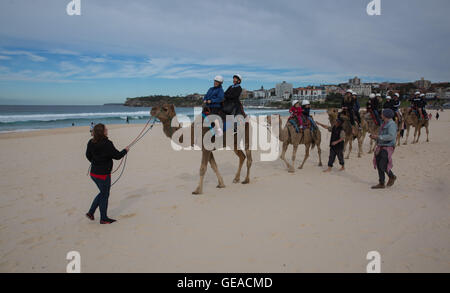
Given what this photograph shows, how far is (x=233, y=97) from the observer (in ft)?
22.7

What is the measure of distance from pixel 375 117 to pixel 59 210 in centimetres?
1408

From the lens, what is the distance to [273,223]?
16.8ft

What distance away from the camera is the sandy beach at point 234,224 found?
13.0 feet

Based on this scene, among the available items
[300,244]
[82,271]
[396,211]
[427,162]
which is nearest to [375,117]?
[427,162]

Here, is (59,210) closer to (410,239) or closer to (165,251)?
(165,251)

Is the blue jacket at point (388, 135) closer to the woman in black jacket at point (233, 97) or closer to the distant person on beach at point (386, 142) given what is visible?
the distant person on beach at point (386, 142)

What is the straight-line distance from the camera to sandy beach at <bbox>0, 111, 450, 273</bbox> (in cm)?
396

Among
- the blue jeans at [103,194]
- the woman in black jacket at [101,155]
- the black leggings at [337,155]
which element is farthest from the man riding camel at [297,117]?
the blue jeans at [103,194]

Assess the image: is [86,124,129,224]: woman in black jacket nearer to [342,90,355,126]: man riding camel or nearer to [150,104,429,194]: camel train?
[150,104,429,194]: camel train

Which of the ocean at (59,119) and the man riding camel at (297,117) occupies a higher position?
the ocean at (59,119)

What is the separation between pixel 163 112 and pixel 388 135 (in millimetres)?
6093

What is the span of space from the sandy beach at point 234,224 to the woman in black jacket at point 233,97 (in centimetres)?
239

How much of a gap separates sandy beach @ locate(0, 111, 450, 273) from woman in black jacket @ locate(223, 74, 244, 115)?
239 centimetres
